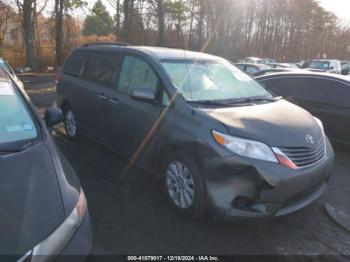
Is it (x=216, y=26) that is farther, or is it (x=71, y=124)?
(x=216, y=26)

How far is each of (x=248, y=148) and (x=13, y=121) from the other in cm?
206

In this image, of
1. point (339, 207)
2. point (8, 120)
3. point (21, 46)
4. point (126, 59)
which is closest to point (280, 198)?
point (339, 207)

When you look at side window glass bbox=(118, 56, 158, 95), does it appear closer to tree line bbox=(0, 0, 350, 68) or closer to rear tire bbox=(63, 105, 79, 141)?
rear tire bbox=(63, 105, 79, 141)

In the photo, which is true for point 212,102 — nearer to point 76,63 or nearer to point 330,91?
point 76,63

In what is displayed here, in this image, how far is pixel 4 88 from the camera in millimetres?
3184

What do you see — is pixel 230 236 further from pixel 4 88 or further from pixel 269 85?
pixel 269 85

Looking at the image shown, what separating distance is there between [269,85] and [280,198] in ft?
14.8

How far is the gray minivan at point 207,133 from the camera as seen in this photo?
3072mm

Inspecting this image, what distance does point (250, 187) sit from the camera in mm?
3029

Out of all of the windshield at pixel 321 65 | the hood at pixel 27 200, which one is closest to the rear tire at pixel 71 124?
the hood at pixel 27 200

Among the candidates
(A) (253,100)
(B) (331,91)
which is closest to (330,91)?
(B) (331,91)

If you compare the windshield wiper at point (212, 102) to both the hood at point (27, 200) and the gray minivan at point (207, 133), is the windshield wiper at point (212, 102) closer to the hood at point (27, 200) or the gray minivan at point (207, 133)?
the gray minivan at point (207, 133)

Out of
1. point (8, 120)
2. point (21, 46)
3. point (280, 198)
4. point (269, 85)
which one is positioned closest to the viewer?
point (8, 120)

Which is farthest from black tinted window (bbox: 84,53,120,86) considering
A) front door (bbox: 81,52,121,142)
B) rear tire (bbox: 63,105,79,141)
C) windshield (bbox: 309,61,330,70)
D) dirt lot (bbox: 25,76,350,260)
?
windshield (bbox: 309,61,330,70)
